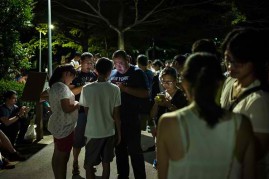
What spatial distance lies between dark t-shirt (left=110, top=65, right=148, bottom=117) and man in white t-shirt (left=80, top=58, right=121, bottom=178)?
569 mm

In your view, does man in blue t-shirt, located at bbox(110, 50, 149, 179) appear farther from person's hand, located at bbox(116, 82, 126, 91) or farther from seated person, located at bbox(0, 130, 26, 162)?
seated person, located at bbox(0, 130, 26, 162)

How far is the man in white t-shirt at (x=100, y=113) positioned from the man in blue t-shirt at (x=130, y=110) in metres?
0.54

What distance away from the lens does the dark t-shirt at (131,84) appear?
18.2 feet

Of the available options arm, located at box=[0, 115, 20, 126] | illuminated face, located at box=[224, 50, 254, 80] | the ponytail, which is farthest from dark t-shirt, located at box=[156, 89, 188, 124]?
arm, located at box=[0, 115, 20, 126]


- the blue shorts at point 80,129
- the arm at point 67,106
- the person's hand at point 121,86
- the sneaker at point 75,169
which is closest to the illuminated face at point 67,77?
the arm at point 67,106

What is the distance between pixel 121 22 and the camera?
77.6 ft

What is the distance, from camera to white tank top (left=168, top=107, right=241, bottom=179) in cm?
210

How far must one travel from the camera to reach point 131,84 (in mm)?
5543

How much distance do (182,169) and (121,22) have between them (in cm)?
2205

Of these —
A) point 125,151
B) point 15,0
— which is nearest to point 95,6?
point 15,0

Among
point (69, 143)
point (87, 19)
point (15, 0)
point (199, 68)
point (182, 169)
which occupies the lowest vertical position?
point (69, 143)

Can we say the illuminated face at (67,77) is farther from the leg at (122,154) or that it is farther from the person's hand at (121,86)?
the leg at (122,154)

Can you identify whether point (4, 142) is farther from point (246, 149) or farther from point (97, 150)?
point (246, 149)

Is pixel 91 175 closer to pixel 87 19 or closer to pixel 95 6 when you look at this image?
pixel 95 6
